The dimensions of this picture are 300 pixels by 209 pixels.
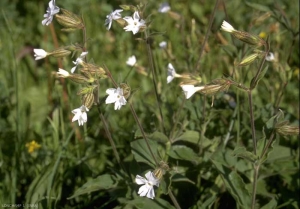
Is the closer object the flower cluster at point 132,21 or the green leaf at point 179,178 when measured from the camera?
the flower cluster at point 132,21

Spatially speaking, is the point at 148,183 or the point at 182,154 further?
the point at 182,154

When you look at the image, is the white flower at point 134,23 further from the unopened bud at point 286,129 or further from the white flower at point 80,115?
the unopened bud at point 286,129

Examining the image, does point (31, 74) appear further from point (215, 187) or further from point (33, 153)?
point (215, 187)

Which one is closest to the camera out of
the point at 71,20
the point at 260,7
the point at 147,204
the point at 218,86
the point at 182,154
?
the point at 218,86

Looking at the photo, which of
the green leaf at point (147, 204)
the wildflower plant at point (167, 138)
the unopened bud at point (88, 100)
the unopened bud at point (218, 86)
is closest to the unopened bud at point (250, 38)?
the wildflower plant at point (167, 138)

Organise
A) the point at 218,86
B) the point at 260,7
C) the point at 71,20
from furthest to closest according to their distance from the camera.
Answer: the point at 260,7, the point at 71,20, the point at 218,86

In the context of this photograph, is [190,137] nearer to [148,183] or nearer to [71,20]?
[148,183]

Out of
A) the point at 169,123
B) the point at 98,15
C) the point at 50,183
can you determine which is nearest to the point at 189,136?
the point at 169,123

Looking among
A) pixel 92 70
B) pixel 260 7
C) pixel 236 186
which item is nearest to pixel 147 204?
pixel 236 186
